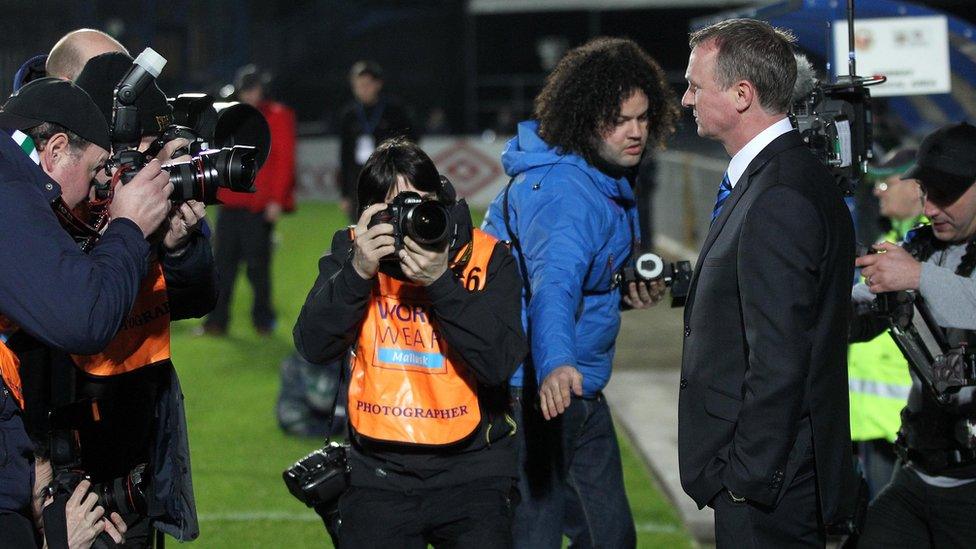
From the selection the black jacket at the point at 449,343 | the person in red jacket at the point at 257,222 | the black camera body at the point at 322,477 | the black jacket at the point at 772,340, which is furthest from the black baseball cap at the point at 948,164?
the person in red jacket at the point at 257,222

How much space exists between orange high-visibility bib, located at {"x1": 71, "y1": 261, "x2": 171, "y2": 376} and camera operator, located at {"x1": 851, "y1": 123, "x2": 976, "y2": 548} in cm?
→ 223

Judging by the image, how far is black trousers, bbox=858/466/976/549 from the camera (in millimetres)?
4324

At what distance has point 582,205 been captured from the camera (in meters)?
4.41

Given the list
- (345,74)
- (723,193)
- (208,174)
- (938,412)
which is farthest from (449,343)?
(345,74)

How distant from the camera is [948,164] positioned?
173 inches

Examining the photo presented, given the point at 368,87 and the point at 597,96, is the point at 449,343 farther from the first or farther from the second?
the point at 368,87

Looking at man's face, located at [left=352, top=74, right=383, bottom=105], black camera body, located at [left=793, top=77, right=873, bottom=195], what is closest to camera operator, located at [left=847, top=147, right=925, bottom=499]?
black camera body, located at [left=793, top=77, right=873, bottom=195]

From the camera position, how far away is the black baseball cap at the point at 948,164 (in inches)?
172

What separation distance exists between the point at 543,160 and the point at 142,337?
1.51 m

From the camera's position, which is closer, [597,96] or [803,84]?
[803,84]

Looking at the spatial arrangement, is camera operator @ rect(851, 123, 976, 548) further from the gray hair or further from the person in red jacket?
the person in red jacket

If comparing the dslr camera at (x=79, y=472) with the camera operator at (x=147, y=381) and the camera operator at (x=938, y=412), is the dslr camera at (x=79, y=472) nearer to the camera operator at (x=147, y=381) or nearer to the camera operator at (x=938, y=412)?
the camera operator at (x=147, y=381)

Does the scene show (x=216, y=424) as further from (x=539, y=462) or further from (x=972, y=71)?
(x=972, y=71)

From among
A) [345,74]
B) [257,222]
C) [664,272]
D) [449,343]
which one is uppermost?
[345,74]
